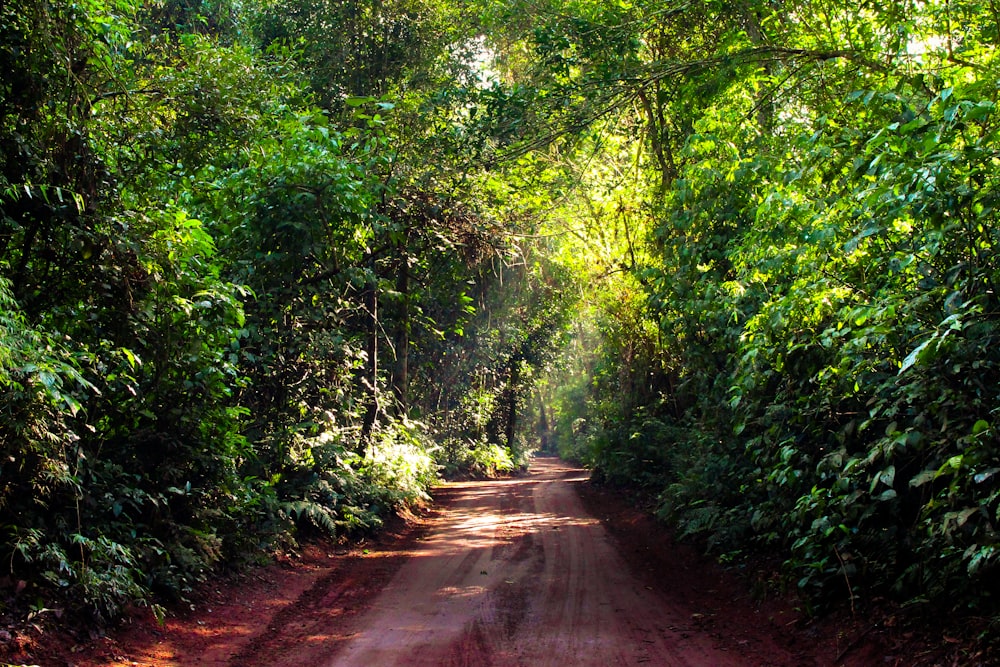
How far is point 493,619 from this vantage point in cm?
745

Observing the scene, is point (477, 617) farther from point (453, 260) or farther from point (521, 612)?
point (453, 260)

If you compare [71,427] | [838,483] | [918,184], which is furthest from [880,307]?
[71,427]

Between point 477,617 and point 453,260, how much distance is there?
838 centimetres

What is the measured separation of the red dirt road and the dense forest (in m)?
0.47

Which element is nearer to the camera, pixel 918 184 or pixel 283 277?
pixel 918 184

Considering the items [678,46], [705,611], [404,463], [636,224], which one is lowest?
[705,611]

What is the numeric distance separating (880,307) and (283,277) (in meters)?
7.58

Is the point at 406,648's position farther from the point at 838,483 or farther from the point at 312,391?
the point at 312,391

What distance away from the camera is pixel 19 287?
21.0ft

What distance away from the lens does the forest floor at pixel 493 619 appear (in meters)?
6.04

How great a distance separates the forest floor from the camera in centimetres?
604

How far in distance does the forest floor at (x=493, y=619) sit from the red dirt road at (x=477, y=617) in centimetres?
2

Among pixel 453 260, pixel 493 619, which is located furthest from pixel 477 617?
pixel 453 260

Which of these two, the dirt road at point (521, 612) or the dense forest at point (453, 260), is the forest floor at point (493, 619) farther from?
the dense forest at point (453, 260)
